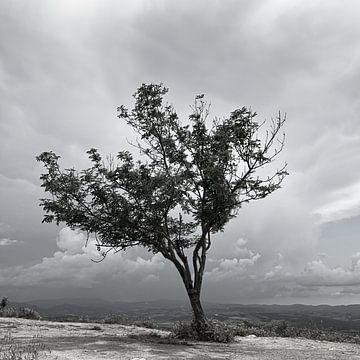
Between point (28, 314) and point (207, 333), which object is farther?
point (28, 314)

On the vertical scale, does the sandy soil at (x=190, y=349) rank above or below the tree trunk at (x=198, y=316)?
below

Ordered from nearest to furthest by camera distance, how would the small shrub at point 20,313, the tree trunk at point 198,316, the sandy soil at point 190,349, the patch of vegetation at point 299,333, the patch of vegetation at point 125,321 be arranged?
the sandy soil at point 190,349 < the tree trunk at point 198,316 < the patch of vegetation at point 299,333 < the patch of vegetation at point 125,321 < the small shrub at point 20,313

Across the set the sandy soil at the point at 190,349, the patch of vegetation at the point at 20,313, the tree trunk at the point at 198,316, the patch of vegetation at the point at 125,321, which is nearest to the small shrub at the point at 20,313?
the patch of vegetation at the point at 20,313

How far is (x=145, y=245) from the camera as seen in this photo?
75.1 ft

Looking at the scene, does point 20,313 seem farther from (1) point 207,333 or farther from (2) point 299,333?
(2) point 299,333

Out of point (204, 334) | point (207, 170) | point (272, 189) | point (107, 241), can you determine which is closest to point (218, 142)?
point (207, 170)

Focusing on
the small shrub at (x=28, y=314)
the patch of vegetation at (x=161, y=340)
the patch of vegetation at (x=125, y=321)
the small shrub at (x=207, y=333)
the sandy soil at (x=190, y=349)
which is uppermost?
the small shrub at (x=28, y=314)

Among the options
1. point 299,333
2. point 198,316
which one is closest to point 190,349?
point 198,316

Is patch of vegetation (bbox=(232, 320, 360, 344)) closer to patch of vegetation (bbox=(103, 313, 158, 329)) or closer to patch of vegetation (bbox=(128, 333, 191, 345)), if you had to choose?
patch of vegetation (bbox=(128, 333, 191, 345))

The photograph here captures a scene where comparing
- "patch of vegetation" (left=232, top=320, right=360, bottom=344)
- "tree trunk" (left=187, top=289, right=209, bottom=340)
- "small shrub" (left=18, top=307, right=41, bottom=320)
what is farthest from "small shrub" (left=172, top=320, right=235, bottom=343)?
"small shrub" (left=18, top=307, right=41, bottom=320)

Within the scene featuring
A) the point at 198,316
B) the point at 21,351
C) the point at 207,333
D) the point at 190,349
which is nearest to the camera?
the point at 21,351

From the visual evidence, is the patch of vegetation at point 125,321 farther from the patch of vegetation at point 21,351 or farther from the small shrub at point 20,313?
the patch of vegetation at point 21,351

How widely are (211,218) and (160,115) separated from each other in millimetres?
6611

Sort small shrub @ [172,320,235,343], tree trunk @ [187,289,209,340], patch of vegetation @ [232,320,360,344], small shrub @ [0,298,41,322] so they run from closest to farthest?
small shrub @ [172,320,235,343]
tree trunk @ [187,289,209,340]
patch of vegetation @ [232,320,360,344]
small shrub @ [0,298,41,322]
